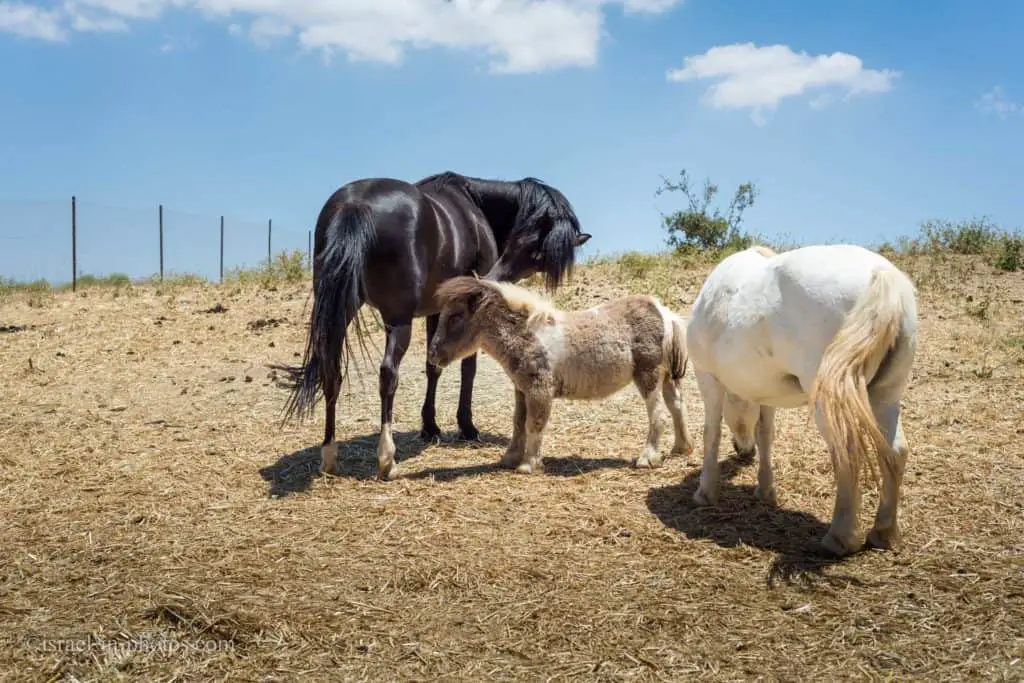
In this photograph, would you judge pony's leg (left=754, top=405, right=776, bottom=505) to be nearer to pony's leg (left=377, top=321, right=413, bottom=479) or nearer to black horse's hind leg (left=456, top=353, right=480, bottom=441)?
pony's leg (left=377, top=321, right=413, bottom=479)

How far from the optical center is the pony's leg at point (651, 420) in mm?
5789

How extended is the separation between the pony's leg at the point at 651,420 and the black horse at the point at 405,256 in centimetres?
160

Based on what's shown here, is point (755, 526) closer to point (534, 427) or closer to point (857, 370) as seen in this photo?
point (857, 370)

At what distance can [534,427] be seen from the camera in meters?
5.71

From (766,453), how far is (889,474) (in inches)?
46.9

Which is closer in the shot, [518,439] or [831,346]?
[831,346]

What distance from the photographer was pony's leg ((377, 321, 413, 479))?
567 cm

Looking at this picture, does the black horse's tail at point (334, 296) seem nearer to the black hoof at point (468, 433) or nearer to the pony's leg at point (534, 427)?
the pony's leg at point (534, 427)

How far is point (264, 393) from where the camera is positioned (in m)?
8.46

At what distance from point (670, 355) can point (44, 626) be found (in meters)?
4.11

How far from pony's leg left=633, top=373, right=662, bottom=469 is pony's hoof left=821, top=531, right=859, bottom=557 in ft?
5.91

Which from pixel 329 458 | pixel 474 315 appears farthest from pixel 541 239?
pixel 329 458

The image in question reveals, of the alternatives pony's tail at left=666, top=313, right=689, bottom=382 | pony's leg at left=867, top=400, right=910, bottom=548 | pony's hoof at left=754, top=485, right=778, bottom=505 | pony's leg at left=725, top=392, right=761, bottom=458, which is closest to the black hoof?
pony's tail at left=666, top=313, right=689, bottom=382

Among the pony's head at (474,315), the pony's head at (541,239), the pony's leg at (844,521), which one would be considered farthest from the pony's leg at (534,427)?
the pony's leg at (844,521)
